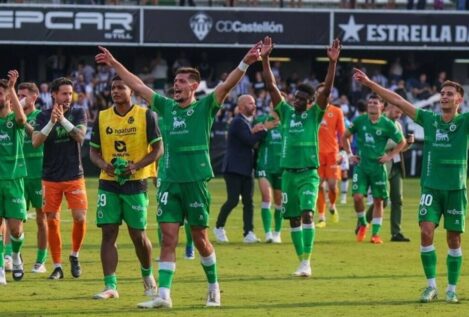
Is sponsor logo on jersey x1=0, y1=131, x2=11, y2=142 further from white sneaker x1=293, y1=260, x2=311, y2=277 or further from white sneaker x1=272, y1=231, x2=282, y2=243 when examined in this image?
white sneaker x1=272, y1=231, x2=282, y2=243

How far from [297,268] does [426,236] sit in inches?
150

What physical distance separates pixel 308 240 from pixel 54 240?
3239 millimetres

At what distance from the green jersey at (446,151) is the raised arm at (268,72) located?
1.88 meters

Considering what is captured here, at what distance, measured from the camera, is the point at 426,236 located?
14.5 meters

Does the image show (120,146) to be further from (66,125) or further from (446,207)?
(446,207)

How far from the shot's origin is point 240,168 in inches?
878

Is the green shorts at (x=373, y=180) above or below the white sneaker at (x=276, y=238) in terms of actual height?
above

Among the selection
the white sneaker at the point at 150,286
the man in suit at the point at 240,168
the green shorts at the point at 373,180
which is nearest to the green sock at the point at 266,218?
the man in suit at the point at 240,168

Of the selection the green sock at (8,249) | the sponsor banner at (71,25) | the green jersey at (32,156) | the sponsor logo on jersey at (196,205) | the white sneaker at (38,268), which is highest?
the sponsor banner at (71,25)

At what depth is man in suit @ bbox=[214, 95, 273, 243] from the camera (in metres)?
22.3

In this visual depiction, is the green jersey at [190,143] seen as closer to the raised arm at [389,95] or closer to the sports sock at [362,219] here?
the raised arm at [389,95]

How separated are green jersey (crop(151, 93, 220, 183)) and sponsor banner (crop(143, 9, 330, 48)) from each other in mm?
30822

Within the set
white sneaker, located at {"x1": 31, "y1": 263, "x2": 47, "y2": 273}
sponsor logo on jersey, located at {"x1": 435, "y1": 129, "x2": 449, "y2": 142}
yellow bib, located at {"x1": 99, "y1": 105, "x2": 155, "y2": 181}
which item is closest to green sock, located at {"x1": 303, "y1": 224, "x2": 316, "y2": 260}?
sponsor logo on jersey, located at {"x1": 435, "y1": 129, "x2": 449, "y2": 142}

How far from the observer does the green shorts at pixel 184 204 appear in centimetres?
1391
